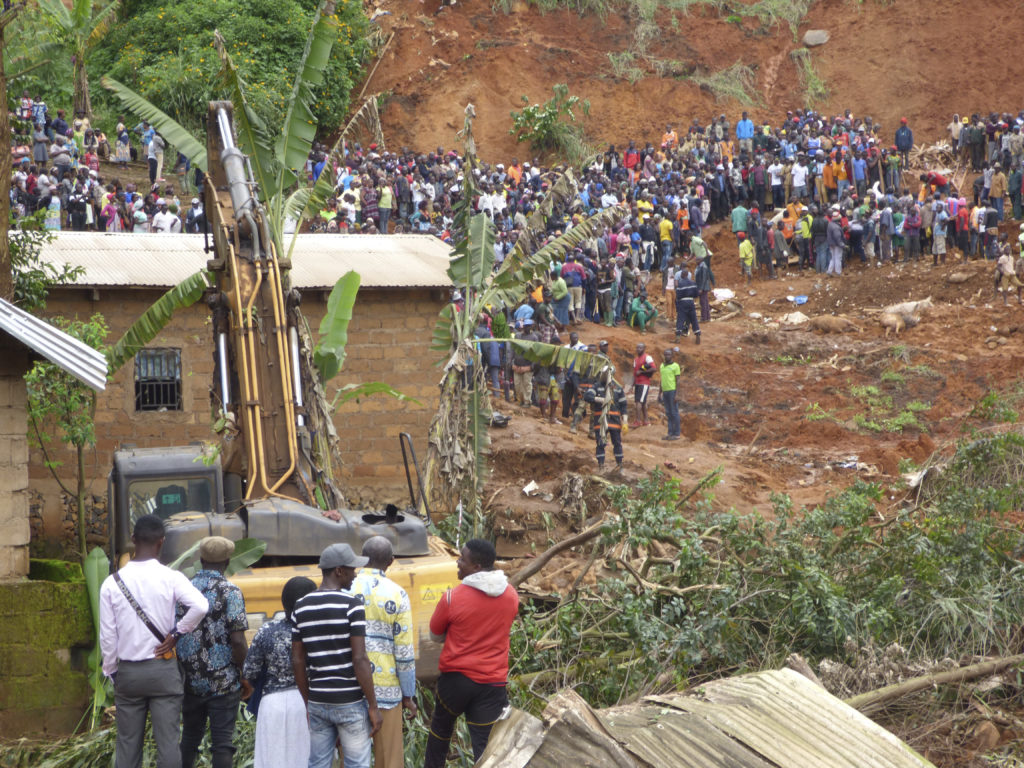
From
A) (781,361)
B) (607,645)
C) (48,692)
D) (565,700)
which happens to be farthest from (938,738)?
(781,361)

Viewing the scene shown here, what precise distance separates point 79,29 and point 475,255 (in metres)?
9.47

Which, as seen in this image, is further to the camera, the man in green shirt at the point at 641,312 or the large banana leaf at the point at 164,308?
the man in green shirt at the point at 641,312

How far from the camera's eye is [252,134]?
1066 centimetres

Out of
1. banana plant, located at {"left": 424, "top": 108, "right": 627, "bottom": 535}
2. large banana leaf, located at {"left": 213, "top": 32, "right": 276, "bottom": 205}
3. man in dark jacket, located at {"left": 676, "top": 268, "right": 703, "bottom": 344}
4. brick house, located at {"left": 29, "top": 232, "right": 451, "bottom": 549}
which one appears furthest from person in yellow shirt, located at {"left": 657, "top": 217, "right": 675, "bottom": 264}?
large banana leaf, located at {"left": 213, "top": 32, "right": 276, "bottom": 205}

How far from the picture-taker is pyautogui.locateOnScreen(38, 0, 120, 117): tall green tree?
16.3 meters

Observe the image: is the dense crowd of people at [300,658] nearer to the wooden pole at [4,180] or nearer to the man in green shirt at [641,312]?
the wooden pole at [4,180]

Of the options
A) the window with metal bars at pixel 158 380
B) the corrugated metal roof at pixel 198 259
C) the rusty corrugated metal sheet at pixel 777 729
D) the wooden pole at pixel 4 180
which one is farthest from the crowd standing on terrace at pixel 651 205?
the rusty corrugated metal sheet at pixel 777 729

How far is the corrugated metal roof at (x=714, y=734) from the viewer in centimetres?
286

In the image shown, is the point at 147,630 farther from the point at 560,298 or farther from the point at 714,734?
the point at 560,298

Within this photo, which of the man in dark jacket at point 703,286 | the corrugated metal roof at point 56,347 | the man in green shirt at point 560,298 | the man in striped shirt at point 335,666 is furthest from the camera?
the man in dark jacket at point 703,286

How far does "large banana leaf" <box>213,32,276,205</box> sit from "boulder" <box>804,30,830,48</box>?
3674 centimetres

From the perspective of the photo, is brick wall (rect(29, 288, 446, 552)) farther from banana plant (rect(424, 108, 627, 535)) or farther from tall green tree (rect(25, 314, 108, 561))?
banana plant (rect(424, 108, 627, 535))

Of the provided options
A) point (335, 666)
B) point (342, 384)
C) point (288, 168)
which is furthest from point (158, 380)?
point (335, 666)

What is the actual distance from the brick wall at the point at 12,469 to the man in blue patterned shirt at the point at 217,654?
2.91 meters
